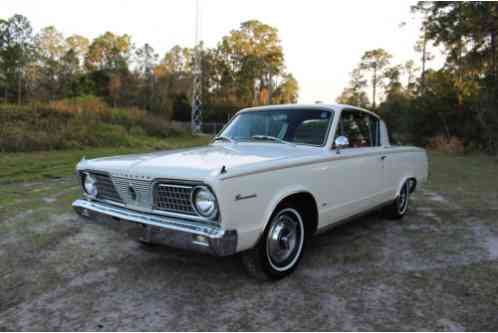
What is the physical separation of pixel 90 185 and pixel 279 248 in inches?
77.8

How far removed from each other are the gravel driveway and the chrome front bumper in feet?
0.43

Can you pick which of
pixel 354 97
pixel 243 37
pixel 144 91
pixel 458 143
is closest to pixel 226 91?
pixel 243 37

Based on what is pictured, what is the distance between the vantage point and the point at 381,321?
8.50 feet

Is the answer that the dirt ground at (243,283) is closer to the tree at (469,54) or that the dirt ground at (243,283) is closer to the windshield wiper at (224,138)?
the windshield wiper at (224,138)

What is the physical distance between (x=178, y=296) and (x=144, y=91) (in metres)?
47.8

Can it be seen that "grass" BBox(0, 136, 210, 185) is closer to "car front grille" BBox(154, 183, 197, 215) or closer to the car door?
"car front grille" BBox(154, 183, 197, 215)

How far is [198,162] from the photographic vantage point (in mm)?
3115

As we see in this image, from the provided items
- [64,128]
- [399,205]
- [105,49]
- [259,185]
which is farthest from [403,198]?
[105,49]

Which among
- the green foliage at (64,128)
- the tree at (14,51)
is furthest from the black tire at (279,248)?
the tree at (14,51)

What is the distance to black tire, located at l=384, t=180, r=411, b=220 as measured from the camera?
5285 millimetres

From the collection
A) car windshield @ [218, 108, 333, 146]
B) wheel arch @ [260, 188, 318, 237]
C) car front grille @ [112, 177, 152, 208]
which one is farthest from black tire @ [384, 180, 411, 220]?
car front grille @ [112, 177, 152, 208]

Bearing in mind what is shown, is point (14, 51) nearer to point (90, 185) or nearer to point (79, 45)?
point (79, 45)

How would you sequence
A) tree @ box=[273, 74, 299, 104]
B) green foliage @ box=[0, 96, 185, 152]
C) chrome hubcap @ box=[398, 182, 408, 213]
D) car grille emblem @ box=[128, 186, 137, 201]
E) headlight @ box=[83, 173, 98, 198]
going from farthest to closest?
tree @ box=[273, 74, 299, 104] → green foliage @ box=[0, 96, 185, 152] → chrome hubcap @ box=[398, 182, 408, 213] → headlight @ box=[83, 173, 98, 198] → car grille emblem @ box=[128, 186, 137, 201]

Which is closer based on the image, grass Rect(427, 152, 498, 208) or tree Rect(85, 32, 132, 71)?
grass Rect(427, 152, 498, 208)
